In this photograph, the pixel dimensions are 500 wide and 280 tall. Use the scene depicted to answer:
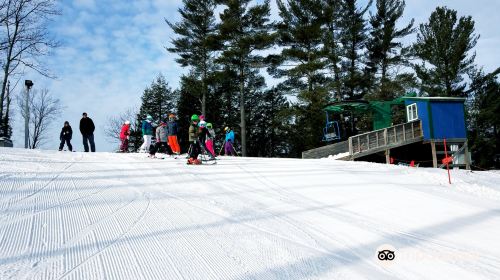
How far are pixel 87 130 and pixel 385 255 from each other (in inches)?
559

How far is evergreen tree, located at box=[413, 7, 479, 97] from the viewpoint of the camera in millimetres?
28016

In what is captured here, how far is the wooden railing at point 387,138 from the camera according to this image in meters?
19.7

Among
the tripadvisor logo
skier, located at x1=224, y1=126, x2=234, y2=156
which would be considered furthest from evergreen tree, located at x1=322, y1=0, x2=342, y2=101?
the tripadvisor logo

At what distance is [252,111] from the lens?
46781 mm

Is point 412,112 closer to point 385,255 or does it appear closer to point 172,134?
point 172,134

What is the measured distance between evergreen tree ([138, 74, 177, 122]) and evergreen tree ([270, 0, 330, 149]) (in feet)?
78.0

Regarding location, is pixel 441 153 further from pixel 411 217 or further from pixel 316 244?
pixel 316 244

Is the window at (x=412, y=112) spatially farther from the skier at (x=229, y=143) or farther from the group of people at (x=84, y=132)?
the group of people at (x=84, y=132)

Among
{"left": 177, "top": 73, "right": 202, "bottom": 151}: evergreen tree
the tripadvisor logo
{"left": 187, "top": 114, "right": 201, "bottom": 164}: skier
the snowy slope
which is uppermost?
{"left": 177, "top": 73, "right": 202, "bottom": 151}: evergreen tree

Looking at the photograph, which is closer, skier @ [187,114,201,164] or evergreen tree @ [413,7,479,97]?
skier @ [187,114,201,164]

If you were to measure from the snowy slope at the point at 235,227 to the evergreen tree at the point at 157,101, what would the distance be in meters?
38.9

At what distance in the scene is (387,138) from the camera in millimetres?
20141

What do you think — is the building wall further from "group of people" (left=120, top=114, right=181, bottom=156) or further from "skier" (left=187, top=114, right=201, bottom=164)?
"group of people" (left=120, top=114, right=181, bottom=156)

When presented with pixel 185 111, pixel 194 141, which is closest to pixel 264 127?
pixel 185 111
